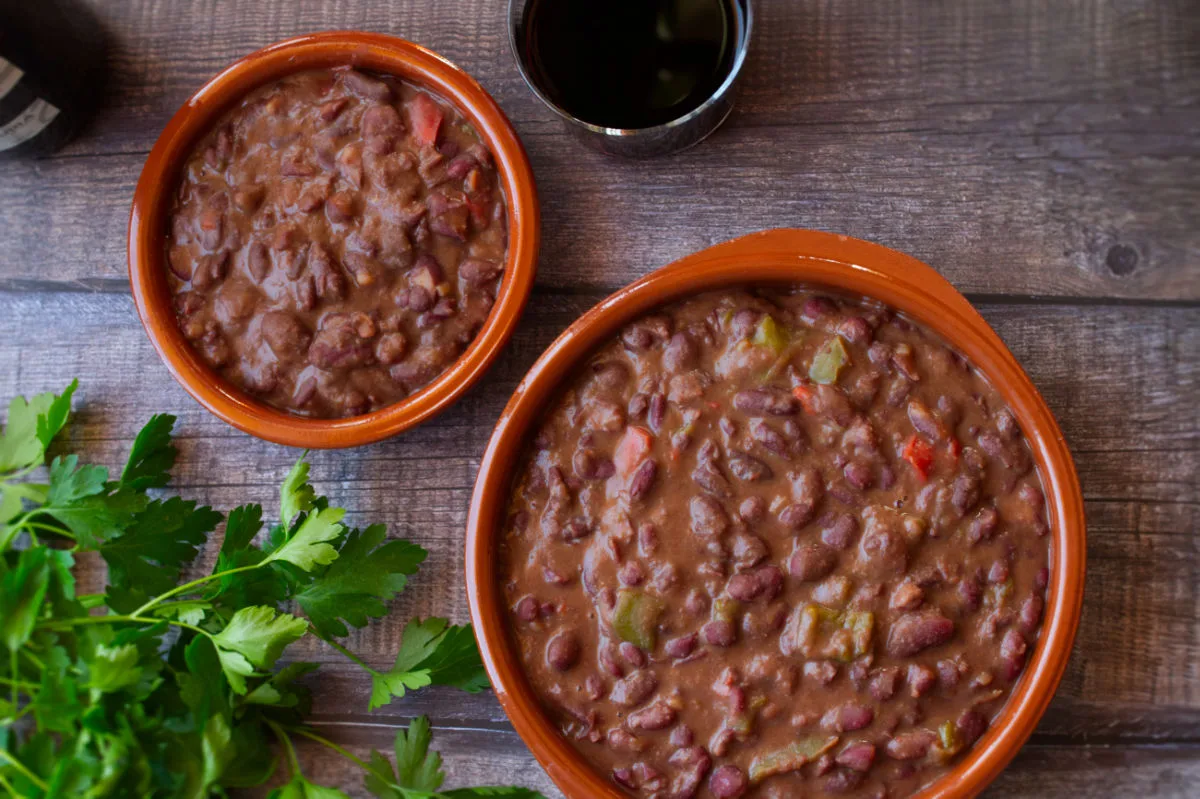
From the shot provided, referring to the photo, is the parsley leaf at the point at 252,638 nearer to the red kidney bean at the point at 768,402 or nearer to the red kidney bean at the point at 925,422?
the red kidney bean at the point at 768,402

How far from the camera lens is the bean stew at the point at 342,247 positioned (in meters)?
1.83

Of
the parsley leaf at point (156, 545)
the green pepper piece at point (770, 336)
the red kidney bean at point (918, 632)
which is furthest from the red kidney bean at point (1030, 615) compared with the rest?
the parsley leaf at point (156, 545)

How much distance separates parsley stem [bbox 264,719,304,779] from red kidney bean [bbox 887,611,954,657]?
1097 mm

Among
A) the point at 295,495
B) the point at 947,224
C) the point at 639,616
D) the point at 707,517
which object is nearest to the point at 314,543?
the point at 295,495

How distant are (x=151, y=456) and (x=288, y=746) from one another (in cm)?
64

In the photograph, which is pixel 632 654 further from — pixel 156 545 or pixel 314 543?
pixel 156 545

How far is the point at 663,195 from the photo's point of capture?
6.57 feet

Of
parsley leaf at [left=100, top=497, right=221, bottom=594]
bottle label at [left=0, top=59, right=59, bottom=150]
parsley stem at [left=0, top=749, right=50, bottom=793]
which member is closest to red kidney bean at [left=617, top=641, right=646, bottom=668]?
parsley leaf at [left=100, top=497, right=221, bottom=594]

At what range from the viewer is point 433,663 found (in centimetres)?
184

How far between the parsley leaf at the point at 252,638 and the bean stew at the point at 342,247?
39 centimetres

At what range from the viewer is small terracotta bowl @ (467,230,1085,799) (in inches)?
62.5

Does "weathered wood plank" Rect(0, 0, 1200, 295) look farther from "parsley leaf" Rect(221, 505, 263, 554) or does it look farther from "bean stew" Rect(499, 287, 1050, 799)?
"parsley leaf" Rect(221, 505, 263, 554)

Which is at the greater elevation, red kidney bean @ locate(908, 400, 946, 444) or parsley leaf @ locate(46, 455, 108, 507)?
red kidney bean @ locate(908, 400, 946, 444)

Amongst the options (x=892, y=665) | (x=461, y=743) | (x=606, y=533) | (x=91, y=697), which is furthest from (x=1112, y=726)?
(x=91, y=697)
